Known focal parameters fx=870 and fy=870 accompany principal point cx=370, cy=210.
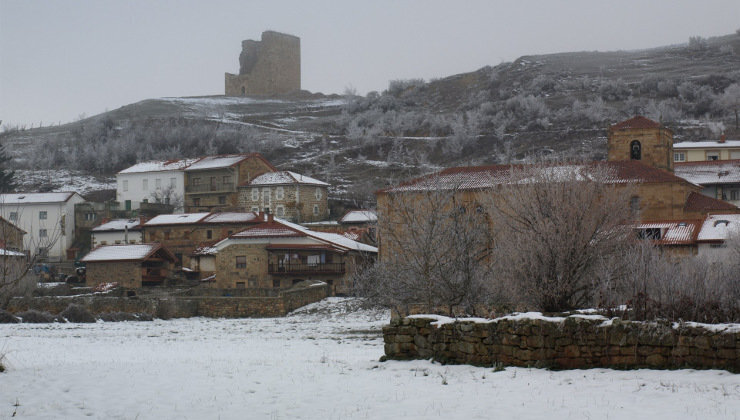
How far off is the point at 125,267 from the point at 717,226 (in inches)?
1526

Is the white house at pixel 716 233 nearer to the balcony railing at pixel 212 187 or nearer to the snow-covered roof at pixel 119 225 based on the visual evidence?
the snow-covered roof at pixel 119 225

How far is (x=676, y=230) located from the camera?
44156 mm

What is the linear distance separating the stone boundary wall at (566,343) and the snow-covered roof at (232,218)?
5427cm

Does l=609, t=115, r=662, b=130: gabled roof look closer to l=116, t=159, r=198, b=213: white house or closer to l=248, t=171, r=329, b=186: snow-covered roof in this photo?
l=248, t=171, r=329, b=186: snow-covered roof

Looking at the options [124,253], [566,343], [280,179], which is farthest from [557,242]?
[280,179]

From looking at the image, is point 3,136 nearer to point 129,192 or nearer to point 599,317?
point 129,192

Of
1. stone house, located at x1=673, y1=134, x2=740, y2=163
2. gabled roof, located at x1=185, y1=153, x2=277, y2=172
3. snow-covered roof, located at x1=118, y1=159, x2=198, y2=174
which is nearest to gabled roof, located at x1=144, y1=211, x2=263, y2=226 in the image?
gabled roof, located at x1=185, y1=153, x2=277, y2=172

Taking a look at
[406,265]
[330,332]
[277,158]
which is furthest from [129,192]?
[406,265]

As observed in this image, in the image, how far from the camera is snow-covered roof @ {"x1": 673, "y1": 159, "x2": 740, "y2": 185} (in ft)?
207

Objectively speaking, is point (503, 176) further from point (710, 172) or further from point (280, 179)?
point (280, 179)

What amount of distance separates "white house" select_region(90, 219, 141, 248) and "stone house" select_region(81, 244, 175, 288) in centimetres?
1221

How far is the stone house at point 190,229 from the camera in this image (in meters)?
70.9

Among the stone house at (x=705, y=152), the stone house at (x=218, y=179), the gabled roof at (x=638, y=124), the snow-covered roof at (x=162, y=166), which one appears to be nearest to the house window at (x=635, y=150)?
the gabled roof at (x=638, y=124)

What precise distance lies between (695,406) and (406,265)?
17747mm
